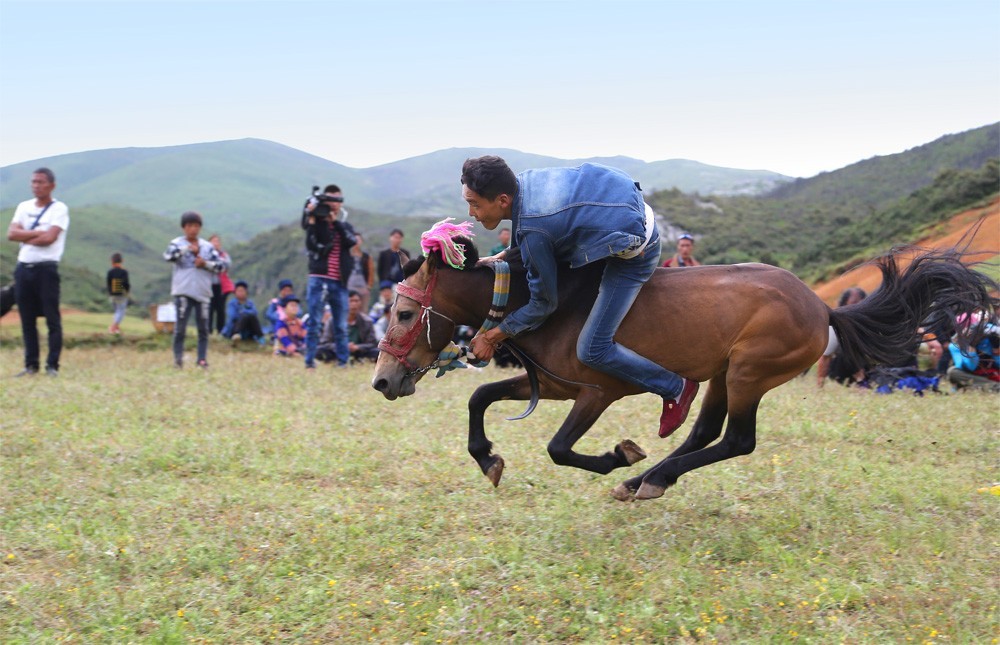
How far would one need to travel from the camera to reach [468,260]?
5871 millimetres

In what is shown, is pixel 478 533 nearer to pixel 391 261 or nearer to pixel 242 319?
pixel 391 261

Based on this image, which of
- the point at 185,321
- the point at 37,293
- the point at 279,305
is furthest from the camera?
the point at 279,305

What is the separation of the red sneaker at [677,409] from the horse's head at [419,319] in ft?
4.78

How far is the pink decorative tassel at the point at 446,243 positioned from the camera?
18.7 feet

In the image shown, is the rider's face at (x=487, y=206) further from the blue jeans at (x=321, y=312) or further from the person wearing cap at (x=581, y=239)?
the blue jeans at (x=321, y=312)

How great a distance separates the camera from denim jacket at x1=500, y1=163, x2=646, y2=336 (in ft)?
17.6

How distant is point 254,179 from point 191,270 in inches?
3985

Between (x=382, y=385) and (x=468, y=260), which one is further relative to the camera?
(x=468, y=260)

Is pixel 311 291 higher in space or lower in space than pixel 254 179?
lower

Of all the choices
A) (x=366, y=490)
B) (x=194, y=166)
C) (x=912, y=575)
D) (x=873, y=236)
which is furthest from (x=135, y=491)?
(x=194, y=166)

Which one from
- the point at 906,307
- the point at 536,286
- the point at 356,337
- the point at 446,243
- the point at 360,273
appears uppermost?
the point at 446,243

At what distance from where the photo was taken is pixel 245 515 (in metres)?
6.22

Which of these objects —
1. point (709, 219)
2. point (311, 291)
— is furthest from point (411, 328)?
point (709, 219)

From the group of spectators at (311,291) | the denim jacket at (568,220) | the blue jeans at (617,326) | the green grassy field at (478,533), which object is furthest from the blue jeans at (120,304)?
the blue jeans at (617,326)
